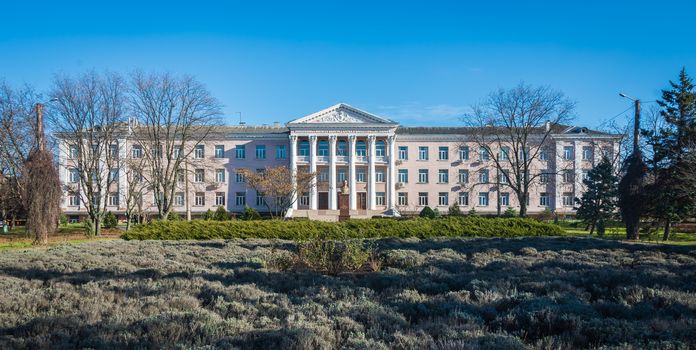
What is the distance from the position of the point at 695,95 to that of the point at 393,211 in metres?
29.3

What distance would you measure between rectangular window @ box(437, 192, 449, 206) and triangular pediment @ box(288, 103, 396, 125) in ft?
35.1

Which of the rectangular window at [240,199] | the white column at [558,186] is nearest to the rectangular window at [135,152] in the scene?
the rectangular window at [240,199]

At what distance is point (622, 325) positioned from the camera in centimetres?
574

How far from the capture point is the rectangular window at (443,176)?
57656mm

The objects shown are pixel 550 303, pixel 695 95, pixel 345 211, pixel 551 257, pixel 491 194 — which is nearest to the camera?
pixel 550 303

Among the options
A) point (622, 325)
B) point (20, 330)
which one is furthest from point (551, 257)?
point (20, 330)

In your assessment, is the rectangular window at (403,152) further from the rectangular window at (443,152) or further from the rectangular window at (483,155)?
the rectangular window at (483,155)

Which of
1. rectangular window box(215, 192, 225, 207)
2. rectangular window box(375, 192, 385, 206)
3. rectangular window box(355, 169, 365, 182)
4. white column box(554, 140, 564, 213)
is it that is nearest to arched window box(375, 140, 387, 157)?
rectangular window box(355, 169, 365, 182)

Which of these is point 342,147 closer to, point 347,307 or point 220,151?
point 220,151

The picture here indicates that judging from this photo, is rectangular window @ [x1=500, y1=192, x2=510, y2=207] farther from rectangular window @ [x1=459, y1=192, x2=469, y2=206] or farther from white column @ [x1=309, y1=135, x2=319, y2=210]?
white column @ [x1=309, y1=135, x2=319, y2=210]

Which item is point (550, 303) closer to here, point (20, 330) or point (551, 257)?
point (20, 330)

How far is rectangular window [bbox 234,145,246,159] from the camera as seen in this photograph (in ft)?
187

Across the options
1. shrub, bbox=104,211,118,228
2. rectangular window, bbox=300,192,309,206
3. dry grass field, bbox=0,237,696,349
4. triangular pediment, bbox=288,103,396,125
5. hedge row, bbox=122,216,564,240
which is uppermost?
triangular pediment, bbox=288,103,396,125

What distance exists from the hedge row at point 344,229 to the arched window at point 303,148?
30.0m
